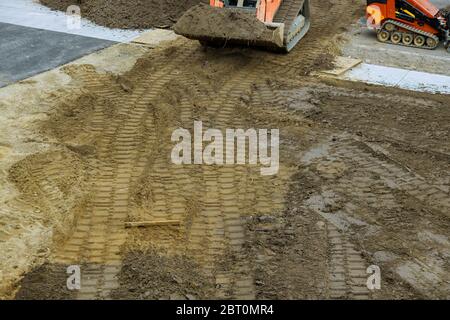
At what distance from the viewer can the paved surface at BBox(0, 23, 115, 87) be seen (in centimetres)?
955

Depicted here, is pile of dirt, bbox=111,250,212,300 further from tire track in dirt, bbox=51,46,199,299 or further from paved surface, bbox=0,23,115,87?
paved surface, bbox=0,23,115,87

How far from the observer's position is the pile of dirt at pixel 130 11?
1206 cm

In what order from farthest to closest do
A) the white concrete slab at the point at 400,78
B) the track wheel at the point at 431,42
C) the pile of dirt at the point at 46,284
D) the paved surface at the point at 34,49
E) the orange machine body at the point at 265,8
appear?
the track wheel at the point at 431,42, the orange machine body at the point at 265,8, the paved surface at the point at 34,49, the white concrete slab at the point at 400,78, the pile of dirt at the point at 46,284

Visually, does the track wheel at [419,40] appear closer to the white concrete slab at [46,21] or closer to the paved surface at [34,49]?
the white concrete slab at [46,21]

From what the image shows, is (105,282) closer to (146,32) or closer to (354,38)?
(146,32)

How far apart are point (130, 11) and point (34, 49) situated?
2.70 meters

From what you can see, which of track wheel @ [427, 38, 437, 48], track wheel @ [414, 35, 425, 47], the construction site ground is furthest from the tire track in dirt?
track wheel @ [427, 38, 437, 48]

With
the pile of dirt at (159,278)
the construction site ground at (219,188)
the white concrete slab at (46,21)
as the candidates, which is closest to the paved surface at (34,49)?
the white concrete slab at (46,21)

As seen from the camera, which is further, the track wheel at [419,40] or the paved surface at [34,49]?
the track wheel at [419,40]

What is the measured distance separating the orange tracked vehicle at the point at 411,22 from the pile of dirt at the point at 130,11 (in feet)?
13.8

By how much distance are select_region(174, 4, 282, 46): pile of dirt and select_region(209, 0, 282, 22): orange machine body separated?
212 millimetres

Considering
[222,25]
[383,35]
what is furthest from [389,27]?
[222,25]

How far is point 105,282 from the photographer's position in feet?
16.5
